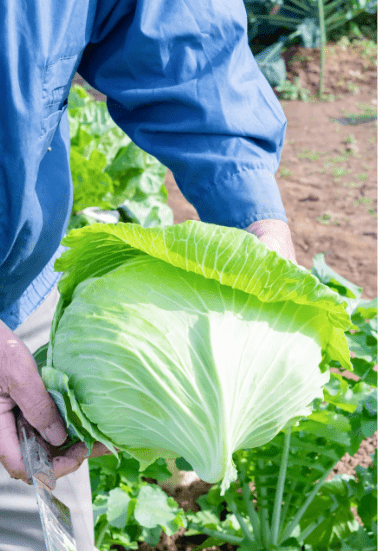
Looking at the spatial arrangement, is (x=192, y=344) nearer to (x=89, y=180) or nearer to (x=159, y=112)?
(x=159, y=112)

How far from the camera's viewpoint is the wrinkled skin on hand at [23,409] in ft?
4.37

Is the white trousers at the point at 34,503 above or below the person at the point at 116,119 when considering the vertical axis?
below

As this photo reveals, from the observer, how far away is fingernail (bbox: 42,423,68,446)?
1353 millimetres

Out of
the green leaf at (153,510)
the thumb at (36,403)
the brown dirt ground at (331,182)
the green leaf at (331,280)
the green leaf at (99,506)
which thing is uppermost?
the thumb at (36,403)

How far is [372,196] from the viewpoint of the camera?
5.54 m

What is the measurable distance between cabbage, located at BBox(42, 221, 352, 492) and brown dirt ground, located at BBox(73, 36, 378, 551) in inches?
62.3

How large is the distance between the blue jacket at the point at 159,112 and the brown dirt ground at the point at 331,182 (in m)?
1.74

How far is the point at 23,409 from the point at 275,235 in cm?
84

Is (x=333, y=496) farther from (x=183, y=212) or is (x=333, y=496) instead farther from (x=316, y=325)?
(x=183, y=212)

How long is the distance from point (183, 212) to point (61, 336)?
385 cm

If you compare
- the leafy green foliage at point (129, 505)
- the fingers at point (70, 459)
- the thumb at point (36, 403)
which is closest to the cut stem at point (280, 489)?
the leafy green foliage at point (129, 505)

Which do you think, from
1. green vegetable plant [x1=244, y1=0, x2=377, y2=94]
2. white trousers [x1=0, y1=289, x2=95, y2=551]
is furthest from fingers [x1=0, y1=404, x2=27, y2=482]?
green vegetable plant [x1=244, y1=0, x2=377, y2=94]

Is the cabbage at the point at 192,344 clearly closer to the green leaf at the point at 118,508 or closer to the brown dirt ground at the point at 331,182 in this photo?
the green leaf at the point at 118,508

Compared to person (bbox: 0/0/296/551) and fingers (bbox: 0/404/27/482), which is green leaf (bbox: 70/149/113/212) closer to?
person (bbox: 0/0/296/551)
